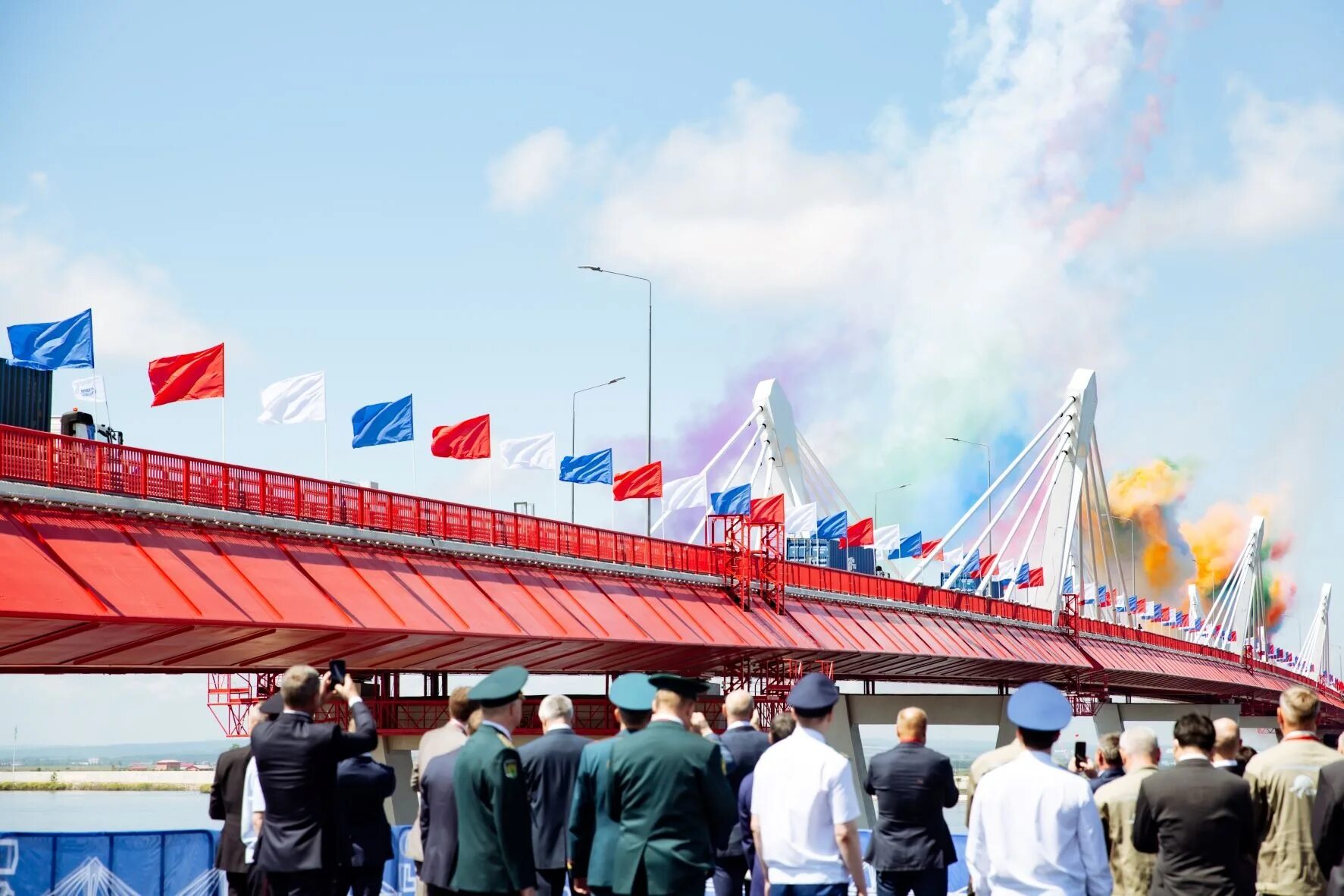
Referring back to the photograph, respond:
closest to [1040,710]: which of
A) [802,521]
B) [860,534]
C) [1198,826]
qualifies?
[1198,826]

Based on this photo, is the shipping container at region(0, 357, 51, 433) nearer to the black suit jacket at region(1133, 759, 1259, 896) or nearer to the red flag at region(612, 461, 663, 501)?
the red flag at region(612, 461, 663, 501)

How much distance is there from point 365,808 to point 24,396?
91.8 ft

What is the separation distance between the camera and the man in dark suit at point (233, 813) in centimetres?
1322

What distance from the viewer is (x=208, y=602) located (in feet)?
93.6

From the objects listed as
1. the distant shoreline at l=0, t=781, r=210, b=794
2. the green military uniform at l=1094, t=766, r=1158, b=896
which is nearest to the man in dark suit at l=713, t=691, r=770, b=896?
the green military uniform at l=1094, t=766, r=1158, b=896

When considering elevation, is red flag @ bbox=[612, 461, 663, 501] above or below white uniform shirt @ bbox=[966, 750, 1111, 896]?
above

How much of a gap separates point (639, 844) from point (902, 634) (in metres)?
54.1

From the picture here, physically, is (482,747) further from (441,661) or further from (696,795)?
(441,661)

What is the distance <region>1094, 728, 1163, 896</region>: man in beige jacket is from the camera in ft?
40.2

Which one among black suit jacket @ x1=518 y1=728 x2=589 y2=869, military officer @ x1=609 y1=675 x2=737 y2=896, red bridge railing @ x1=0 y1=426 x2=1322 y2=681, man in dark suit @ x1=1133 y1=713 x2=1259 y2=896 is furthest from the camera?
red bridge railing @ x1=0 y1=426 x2=1322 y2=681

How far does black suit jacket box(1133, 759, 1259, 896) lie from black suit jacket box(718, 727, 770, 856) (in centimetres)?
388

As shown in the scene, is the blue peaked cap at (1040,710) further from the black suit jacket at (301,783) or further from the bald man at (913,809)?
the black suit jacket at (301,783)

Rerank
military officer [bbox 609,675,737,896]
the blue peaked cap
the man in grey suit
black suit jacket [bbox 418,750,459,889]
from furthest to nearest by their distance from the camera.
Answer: the man in grey suit, black suit jacket [bbox 418,750,459,889], military officer [bbox 609,675,737,896], the blue peaked cap

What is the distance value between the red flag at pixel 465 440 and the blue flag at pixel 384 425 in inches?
76.2
